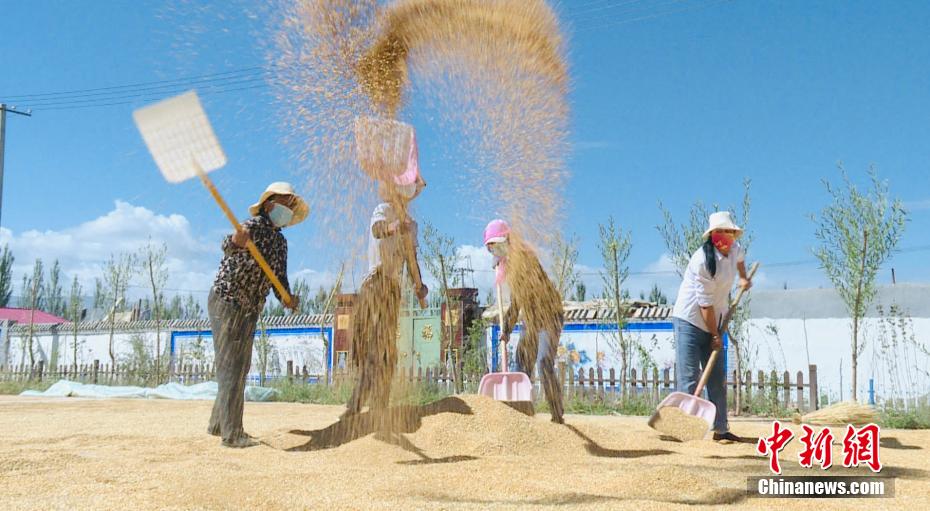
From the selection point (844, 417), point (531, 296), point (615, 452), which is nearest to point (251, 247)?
point (531, 296)

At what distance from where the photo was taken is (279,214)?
14.0 ft

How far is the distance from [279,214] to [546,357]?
1911 mm

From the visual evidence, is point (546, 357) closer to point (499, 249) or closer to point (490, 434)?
point (499, 249)

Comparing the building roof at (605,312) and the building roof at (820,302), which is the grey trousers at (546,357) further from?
the building roof at (820,302)

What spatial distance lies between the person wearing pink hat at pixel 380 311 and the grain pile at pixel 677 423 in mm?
1599

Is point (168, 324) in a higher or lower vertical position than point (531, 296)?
higher

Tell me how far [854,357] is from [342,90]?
6485 mm

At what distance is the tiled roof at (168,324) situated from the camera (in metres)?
19.3

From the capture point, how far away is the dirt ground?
2574 millimetres

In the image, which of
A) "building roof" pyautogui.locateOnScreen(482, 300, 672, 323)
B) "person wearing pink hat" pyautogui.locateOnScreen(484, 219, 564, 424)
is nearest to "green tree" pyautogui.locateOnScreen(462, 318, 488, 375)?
"building roof" pyautogui.locateOnScreen(482, 300, 672, 323)

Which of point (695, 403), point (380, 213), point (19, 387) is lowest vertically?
point (19, 387)

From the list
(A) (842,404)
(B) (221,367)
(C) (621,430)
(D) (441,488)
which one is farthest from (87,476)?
(A) (842,404)

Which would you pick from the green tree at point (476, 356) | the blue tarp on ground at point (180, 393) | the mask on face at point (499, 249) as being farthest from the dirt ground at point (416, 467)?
the green tree at point (476, 356)

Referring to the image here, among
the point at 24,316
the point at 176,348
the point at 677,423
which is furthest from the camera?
the point at 24,316
